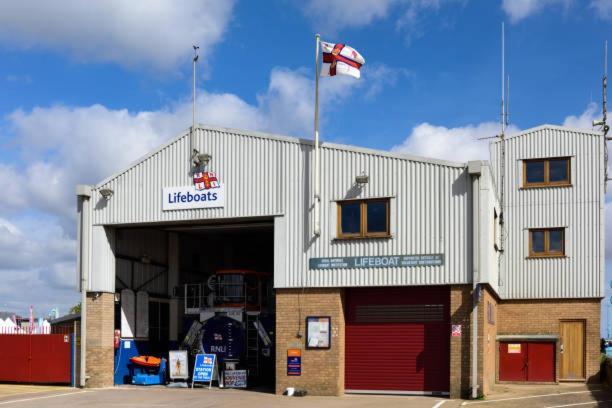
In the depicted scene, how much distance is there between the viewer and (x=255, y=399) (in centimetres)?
2255

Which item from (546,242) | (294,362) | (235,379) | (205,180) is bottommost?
(235,379)

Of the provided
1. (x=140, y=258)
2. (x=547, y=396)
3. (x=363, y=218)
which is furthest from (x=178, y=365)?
(x=547, y=396)

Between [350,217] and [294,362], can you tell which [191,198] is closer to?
[350,217]

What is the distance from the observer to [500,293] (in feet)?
95.1

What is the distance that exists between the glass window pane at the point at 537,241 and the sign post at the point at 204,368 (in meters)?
12.2

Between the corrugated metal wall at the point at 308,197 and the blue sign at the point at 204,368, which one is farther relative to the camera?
the blue sign at the point at 204,368

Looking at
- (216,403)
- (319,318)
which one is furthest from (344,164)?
(216,403)

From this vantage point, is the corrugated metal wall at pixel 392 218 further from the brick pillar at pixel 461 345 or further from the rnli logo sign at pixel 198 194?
the rnli logo sign at pixel 198 194

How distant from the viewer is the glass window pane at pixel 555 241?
29.0 metres

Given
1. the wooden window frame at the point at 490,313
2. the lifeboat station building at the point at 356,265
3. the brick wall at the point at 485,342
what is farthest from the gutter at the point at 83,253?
the wooden window frame at the point at 490,313

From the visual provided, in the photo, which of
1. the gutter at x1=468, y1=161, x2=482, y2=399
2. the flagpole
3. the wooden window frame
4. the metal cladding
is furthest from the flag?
the wooden window frame

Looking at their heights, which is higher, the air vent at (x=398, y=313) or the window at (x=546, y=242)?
the window at (x=546, y=242)

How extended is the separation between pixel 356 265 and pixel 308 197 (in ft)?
8.40

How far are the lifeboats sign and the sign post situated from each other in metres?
5.18
